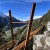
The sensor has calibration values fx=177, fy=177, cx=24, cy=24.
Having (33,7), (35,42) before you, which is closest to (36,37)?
(35,42)

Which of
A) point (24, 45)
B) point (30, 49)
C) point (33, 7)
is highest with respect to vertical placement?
point (33, 7)

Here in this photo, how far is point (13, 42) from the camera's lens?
21.4 feet

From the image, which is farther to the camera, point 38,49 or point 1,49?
point 1,49

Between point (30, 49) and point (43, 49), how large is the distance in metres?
1.78

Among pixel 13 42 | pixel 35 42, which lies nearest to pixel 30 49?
pixel 13 42

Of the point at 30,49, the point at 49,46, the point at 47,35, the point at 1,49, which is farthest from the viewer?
the point at 30,49

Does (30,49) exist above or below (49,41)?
below

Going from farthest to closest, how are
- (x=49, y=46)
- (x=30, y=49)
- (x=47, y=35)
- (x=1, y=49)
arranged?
1. (x=30, y=49)
2. (x=1, y=49)
3. (x=47, y=35)
4. (x=49, y=46)

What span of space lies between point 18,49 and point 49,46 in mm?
820

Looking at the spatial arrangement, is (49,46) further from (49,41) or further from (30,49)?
(30,49)

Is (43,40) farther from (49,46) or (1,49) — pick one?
(1,49)

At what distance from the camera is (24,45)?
470cm

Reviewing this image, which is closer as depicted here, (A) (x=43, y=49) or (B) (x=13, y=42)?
(A) (x=43, y=49)

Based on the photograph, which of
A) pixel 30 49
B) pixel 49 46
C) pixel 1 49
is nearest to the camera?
pixel 49 46
